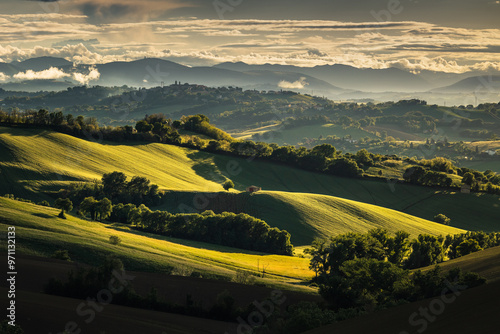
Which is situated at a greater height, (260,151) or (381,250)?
(260,151)

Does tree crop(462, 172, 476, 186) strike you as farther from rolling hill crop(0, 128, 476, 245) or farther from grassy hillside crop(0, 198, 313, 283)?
grassy hillside crop(0, 198, 313, 283)

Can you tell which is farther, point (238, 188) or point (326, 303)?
point (238, 188)

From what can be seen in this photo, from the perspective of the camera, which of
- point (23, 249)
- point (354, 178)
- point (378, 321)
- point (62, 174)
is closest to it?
point (378, 321)

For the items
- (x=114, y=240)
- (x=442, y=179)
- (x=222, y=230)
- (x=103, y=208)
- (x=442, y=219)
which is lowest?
(x=442, y=219)

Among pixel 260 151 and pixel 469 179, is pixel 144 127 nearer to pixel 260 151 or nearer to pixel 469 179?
pixel 260 151

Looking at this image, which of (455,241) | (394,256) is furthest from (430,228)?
(394,256)

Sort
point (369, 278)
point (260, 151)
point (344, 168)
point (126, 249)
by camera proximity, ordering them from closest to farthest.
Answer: point (369, 278) < point (126, 249) < point (344, 168) < point (260, 151)

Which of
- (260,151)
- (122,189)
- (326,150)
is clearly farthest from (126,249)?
(326,150)

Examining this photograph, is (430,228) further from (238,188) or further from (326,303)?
(326,303)
